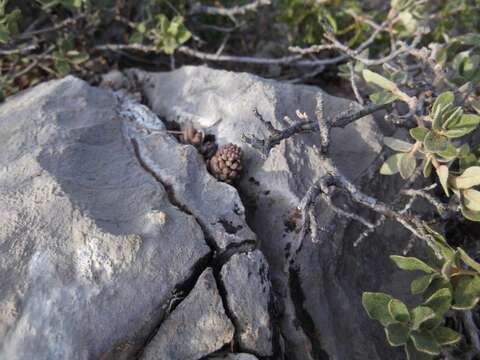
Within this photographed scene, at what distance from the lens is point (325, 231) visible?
217 cm

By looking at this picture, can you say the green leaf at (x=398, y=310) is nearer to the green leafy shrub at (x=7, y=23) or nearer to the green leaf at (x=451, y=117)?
the green leaf at (x=451, y=117)

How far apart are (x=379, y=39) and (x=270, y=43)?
76 cm

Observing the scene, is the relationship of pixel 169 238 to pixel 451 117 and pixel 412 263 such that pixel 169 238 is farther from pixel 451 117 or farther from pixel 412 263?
pixel 451 117

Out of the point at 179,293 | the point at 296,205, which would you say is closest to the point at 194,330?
the point at 179,293

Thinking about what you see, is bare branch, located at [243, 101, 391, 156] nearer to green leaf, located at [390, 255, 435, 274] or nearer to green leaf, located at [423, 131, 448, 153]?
green leaf, located at [423, 131, 448, 153]

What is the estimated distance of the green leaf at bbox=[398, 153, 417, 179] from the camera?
209cm

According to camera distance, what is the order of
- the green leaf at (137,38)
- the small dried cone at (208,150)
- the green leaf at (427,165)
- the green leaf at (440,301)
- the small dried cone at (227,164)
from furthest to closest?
the green leaf at (137,38), the small dried cone at (208,150), the small dried cone at (227,164), the green leaf at (427,165), the green leaf at (440,301)

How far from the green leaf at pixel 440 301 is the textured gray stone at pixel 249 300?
23.9 inches

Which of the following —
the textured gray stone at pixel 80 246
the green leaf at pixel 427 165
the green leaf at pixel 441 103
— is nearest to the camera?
the textured gray stone at pixel 80 246

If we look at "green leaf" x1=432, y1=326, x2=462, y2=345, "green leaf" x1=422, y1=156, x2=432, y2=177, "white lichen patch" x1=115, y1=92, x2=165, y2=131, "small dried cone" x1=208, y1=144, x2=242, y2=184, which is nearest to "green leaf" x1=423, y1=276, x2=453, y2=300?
"green leaf" x1=432, y1=326, x2=462, y2=345

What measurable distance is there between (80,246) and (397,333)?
1.19 metres

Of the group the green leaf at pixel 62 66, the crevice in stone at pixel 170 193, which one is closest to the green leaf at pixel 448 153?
the crevice in stone at pixel 170 193

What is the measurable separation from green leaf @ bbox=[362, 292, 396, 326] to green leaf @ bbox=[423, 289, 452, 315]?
0.50 ft

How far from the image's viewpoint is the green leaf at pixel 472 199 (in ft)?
6.57
